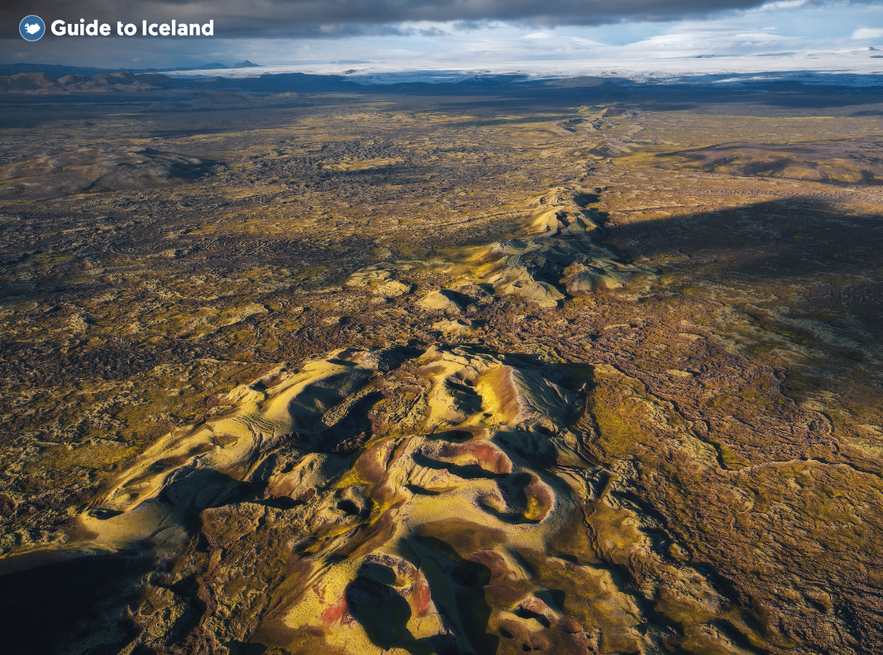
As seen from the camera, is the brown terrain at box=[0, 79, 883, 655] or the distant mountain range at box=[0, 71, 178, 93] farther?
the distant mountain range at box=[0, 71, 178, 93]

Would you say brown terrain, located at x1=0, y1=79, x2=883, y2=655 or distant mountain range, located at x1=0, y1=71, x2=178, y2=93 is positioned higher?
distant mountain range, located at x1=0, y1=71, x2=178, y2=93

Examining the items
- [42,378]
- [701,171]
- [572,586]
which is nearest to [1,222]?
[42,378]

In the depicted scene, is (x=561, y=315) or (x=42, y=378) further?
(x=561, y=315)

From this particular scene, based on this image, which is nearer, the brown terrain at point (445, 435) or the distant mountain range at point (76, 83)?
the brown terrain at point (445, 435)

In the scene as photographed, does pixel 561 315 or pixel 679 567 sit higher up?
pixel 561 315

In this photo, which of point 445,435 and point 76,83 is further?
point 76,83

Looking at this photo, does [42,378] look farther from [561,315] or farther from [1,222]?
[1,222]

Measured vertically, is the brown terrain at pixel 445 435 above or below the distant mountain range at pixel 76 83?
below

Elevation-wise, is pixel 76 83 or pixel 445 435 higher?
pixel 76 83
